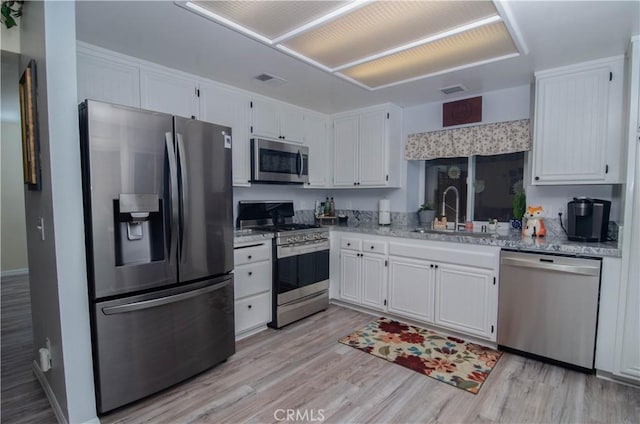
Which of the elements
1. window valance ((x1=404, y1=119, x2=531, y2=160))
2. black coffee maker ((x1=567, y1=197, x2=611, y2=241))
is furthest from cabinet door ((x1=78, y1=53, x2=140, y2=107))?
black coffee maker ((x1=567, y1=197, x2=611, y2=241))

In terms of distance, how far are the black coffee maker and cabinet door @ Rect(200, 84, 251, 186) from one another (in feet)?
9.24

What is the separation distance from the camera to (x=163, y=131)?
201 cm

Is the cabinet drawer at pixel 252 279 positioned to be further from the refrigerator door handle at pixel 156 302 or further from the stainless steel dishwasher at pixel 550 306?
the stainless steel dishwasher at pixel 550 306

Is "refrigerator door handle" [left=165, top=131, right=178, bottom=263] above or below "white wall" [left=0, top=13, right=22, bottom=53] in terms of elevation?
below

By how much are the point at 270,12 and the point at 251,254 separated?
187 centimetres

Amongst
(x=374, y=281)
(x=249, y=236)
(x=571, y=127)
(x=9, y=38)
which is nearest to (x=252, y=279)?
(x=249, y=236)

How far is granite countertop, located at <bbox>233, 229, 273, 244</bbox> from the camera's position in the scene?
109 inches

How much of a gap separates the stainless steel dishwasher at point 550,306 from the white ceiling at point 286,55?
4.90 feet

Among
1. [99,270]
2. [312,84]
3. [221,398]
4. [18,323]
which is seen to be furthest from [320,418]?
[18,323]

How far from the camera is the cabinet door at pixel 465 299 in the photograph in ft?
8.93

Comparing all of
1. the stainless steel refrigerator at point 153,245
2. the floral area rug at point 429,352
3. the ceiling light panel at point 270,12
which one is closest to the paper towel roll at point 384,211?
the floral area rug at point 429,352

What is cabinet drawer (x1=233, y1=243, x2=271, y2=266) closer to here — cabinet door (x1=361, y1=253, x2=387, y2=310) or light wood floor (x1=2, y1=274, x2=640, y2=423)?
light wood floor (x1=2, y1=274, x2=640, y2=423)

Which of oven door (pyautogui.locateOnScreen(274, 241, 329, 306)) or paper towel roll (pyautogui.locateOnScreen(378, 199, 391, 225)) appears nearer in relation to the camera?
oven door (pyautogui.locateOnScreen(274, 241, 329, 306))

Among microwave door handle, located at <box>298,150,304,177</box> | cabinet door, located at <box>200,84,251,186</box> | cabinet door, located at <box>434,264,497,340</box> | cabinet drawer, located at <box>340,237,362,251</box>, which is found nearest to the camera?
cabinet door, located at <box>434,264,497,340</box>
